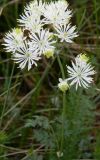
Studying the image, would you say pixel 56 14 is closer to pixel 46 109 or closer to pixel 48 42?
pixel 48 42

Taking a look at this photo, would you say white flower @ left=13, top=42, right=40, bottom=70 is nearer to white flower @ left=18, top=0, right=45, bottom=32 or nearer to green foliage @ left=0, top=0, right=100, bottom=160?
white flower @ left=18, top=0, right=45, bottom=32

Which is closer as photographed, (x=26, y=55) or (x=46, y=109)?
(x=26, y=55)

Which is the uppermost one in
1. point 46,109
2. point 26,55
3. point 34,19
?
point 34,19

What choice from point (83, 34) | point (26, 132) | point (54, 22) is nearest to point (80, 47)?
point (83, 34)

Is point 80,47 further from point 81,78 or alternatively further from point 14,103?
point 81,78

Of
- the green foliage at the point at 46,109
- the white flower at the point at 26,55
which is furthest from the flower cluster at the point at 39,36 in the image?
the green foliage at the point at 46,109

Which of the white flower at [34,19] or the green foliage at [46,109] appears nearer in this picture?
the white flower at [34,19]

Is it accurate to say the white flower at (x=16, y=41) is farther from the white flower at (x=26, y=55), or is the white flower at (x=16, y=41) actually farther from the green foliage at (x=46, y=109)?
the green foliage at (x=46, y=109)

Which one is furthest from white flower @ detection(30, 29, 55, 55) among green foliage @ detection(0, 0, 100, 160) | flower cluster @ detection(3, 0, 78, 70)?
green foliage @ detection(0, 0, 100, 160)

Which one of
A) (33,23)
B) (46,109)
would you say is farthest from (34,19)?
(46,109)
